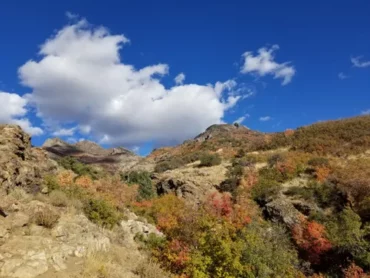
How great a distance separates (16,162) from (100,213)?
4.73 metres

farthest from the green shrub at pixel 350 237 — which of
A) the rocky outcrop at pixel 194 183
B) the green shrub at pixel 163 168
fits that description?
the green shrub at pixel 163 168

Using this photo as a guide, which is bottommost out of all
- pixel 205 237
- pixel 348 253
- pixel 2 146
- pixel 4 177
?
pixel 348 253

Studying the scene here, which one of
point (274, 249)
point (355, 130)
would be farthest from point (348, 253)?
point (355, 130)

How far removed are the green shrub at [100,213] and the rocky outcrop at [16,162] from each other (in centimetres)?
264

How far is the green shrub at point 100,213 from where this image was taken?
59.6ft

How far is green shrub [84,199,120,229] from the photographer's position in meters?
18.2

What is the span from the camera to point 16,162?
17.0 metres

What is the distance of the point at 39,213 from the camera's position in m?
Result: 13.2

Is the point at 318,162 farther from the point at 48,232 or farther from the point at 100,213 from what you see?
the point at 48,232

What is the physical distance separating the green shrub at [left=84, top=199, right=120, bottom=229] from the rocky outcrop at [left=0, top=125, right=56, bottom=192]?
264 centimetres

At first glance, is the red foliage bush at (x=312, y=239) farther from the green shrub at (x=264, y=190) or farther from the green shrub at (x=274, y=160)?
the green shrub at (x=274, y=160)

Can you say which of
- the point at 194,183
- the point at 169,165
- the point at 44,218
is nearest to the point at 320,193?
the point at 194,183

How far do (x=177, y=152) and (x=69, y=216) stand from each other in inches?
2419

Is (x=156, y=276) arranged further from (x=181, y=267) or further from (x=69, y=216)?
(x=181, y=267)
